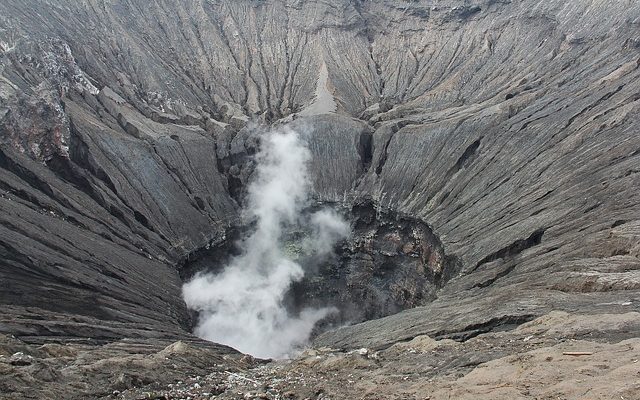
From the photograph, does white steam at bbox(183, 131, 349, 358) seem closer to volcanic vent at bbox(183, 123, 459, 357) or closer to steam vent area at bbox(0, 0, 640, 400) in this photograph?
volcanic vent at bbox(183, 123, 459, 357)

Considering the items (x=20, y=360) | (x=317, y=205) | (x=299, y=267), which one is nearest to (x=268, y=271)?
(x=299, y=267)

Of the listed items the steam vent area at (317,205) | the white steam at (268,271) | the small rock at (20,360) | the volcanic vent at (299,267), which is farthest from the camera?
the volcanic vent at (299,267)

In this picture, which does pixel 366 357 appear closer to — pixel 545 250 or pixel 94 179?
pixel 545 250

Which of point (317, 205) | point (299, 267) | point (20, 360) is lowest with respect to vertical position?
point (20, 360)

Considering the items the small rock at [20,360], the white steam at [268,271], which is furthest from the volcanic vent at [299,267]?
the small rock at [20,360]

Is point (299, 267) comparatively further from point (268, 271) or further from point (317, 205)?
point (317, 205)

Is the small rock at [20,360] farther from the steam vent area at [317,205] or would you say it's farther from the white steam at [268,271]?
the white steam at [268,271]
